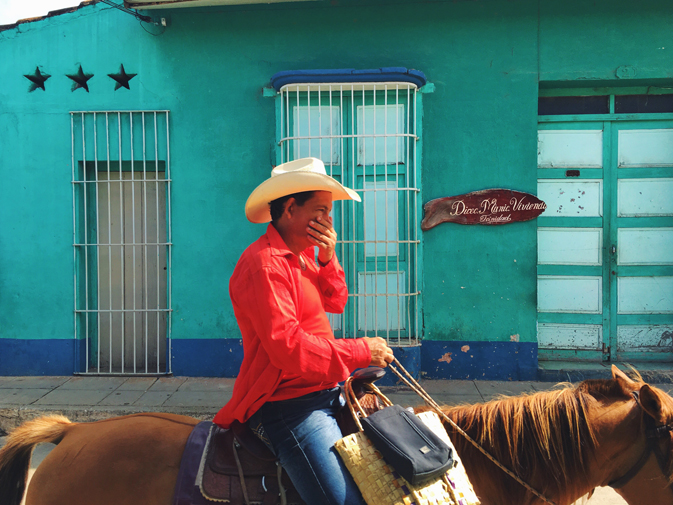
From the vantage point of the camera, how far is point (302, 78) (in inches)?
211

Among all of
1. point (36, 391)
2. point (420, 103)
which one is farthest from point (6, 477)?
point (420, 103)

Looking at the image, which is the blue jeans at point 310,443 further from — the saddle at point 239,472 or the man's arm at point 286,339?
the man's arm at point 286,339

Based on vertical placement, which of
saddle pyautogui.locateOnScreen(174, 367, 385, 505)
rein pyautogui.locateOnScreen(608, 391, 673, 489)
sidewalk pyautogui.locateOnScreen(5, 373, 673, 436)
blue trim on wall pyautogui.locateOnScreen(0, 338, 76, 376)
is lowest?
sidewalk pyautogui.locateOnScreen(5, 373, 673, 436)

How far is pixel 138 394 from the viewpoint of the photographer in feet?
16.7

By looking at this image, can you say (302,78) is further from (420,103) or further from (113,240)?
(113,240)

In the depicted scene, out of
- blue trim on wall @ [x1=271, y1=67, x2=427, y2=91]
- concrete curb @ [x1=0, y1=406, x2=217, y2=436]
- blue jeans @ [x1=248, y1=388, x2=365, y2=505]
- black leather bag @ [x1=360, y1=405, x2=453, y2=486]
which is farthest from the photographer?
blue trim on wall @ [x1=271, y1=67, x2=427, y2=91]

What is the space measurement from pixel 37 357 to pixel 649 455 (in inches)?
249

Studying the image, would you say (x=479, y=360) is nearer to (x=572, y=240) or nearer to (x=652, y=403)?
(x=572, y=240)

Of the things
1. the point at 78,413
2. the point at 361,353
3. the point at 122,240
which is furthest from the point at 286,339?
the point at 122,240

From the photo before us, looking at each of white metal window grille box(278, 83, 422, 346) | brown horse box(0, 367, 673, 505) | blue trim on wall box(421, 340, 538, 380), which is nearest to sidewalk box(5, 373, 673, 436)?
blue trim on wall box(421, 340, 538, 380)

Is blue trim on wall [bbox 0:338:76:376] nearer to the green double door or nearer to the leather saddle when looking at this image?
the leather saddle

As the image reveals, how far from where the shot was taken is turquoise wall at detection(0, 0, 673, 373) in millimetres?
5453

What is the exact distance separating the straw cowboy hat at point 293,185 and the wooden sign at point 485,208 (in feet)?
11.7

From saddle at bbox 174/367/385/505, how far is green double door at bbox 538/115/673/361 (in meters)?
4.74
